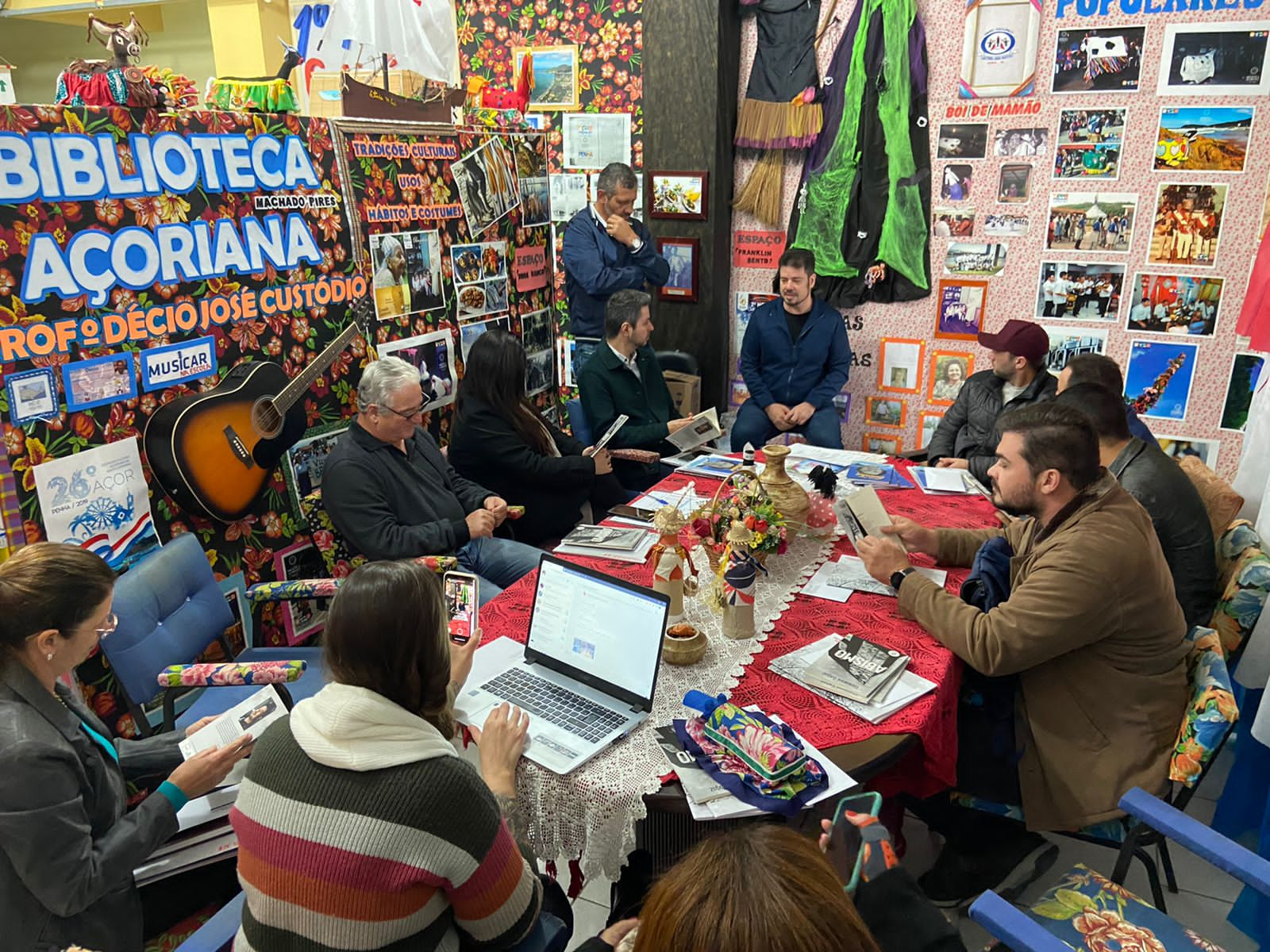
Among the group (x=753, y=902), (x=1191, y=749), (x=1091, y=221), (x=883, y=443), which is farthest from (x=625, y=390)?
(x=753, y=902)

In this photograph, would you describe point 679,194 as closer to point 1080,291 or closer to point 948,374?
point 948,374

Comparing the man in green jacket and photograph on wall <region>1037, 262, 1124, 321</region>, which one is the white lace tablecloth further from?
photograph on wall <region>1037, 262, 1124, 321</region>

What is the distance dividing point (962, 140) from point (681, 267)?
1797mm

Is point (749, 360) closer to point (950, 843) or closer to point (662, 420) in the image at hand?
point (662, 420)

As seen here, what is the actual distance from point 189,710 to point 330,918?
1517mm

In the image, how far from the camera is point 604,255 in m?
5.25

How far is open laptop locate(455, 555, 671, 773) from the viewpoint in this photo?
2010mm

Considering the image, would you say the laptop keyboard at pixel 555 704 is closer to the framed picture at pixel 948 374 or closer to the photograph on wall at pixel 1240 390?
the framed picture at pixel 948 374

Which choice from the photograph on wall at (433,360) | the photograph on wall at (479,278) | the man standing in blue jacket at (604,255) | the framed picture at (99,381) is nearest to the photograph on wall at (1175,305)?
the man standing in blue jacket at (604,255)

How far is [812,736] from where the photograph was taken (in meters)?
2.03

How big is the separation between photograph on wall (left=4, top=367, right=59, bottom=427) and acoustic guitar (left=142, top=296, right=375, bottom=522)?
32 cm

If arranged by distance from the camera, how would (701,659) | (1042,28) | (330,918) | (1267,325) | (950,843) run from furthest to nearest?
1. (1042,28)
2. (1267,325)
3. (950,843)
4. (701,659)
5. (330,918)

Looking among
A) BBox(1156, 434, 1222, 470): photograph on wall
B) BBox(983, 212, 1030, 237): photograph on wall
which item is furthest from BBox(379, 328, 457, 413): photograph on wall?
BBox(1156, 434, 1222, 470): photograph on wall

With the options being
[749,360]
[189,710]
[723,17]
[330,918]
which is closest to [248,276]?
[189,710]
